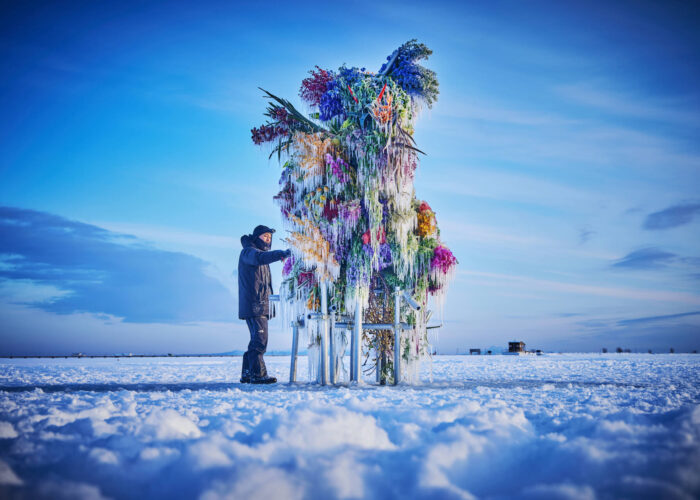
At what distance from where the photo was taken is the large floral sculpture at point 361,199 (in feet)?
25.1

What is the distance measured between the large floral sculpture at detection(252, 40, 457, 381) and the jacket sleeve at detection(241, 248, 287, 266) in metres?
Result: 0.29

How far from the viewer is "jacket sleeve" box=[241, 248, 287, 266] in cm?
788

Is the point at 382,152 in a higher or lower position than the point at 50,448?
higher

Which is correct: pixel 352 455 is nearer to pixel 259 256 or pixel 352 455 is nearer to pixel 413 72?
pixel 259 256

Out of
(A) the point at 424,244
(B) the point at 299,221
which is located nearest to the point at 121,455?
(B) the point at 299,221

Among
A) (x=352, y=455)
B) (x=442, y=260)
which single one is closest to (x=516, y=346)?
(x=442, y=260)

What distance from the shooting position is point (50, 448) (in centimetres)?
285

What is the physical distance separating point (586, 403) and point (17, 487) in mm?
5203

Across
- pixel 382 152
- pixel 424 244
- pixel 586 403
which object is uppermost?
pixel 382 152

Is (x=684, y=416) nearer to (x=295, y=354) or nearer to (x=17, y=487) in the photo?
(x=17, y=487)

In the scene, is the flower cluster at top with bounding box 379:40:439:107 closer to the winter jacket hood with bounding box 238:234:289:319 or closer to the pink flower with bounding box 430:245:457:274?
the pink flower with bounding box 430:245:457:274

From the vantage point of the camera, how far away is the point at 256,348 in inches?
335

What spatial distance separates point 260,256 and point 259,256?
34 mm

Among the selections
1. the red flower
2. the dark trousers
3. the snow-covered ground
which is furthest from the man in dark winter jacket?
the snow-covered ground
